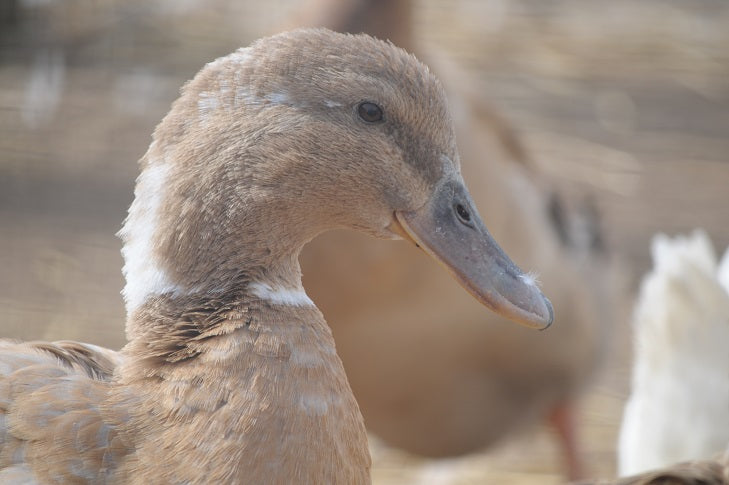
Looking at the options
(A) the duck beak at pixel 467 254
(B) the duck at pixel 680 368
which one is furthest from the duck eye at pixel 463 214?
(B) the duck at pixel 680 368

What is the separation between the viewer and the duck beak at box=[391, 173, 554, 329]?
4.51 ft

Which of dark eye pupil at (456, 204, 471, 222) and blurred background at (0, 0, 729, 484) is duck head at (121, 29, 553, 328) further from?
blurred background at (0, 0, 729, 484)

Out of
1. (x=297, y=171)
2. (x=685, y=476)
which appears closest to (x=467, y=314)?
(x=685, y=476)

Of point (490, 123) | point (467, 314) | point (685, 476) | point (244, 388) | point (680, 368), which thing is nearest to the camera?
point (244, 388)

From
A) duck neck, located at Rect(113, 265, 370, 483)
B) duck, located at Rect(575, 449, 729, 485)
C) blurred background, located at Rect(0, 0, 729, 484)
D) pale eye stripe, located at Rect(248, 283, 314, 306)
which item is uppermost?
pale eye stripe, located at Rect(248, 283, 314, 306)

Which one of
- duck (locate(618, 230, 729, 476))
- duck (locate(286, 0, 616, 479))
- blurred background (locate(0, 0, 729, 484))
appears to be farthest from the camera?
blurred background (locate(0, 0, 729, 484))

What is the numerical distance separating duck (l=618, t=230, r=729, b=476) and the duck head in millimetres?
1108

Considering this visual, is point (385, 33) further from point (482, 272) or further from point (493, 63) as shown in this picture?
point (493, 63)

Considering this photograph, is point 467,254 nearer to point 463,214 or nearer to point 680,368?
point 463,214

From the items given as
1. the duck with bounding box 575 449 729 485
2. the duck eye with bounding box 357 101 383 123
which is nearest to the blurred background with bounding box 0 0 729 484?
the duck with bounding box 575 449 729 485

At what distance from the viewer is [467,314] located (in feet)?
8.82

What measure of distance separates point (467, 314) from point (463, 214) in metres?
1.31

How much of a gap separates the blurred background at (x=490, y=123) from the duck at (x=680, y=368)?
66 centimetres

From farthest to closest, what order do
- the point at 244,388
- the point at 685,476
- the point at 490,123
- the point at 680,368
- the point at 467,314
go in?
the point at 490,123
the point at 467,314
the point at 680,368
the point at 685,476
the point at 244,388
